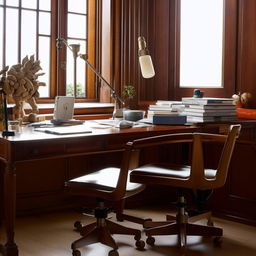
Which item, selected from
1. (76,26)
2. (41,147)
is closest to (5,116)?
(41,147)

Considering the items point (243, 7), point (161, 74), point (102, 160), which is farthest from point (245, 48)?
point (102, 160)

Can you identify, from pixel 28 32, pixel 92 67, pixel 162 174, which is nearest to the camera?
pixel 162 174

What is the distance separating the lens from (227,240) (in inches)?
133

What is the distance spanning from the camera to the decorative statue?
3412 millimetres

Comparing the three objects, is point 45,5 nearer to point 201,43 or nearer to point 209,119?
point 201,43

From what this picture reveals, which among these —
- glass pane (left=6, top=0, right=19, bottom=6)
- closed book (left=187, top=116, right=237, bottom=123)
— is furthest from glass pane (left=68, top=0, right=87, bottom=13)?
closed book (left=187, top=116, right=237, bottom=123)

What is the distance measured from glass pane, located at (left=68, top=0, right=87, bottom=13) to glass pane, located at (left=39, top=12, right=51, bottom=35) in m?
0.23

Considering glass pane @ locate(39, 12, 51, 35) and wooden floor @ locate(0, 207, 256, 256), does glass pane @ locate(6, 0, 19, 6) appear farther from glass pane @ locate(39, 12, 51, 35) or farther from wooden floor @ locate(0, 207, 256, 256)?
wooden floor @ locate(0, 207, 256, 256)

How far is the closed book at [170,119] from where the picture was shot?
12.1ft

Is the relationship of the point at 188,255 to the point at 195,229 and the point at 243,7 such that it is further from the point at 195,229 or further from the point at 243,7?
the point at 243,7

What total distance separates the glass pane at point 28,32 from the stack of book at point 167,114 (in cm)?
112

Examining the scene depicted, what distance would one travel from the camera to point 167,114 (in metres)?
3.72

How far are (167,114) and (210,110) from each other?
0.31 metres

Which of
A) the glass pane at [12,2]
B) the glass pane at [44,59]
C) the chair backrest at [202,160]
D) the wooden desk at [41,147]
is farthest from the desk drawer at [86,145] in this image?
the glass pane at [12,2]
